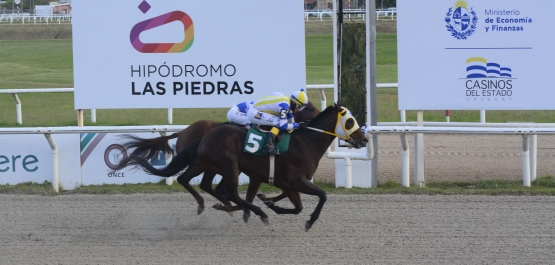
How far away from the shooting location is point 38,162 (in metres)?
10.2

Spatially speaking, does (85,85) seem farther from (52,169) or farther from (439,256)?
(439,256)

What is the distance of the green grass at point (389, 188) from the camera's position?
9483 mm

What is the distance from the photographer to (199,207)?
27.6 feet

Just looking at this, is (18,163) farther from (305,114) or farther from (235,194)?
(305,114)

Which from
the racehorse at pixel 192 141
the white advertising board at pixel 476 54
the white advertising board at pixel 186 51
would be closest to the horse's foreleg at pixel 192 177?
the racehorse at pixel 192 141

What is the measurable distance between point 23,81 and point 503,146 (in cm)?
1797

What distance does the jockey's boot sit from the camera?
7.59 metres

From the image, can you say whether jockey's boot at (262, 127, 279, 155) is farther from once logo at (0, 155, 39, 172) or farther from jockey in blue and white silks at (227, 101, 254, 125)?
once logo at (0, 155, 39, 172)

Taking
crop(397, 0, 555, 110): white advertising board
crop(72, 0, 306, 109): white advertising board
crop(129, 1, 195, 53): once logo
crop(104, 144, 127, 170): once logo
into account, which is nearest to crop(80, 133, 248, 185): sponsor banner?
crop(104, 144, 127, 170): once logo

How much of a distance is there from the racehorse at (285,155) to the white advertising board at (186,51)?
7.35 feet

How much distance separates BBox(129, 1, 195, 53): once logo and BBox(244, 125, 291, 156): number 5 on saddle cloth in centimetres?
275


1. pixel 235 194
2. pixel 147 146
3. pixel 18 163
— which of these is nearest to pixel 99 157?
pixel 18 163

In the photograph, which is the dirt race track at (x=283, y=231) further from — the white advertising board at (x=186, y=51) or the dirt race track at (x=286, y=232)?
the white advertising board at (x=186, y=51)

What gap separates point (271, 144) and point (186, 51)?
2.96 m
